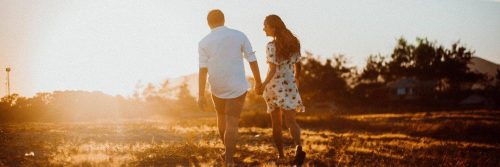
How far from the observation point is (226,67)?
624cm

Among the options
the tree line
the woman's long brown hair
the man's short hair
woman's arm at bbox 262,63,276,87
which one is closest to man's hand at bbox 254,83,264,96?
woman's arm at bbox 262,63,276,87

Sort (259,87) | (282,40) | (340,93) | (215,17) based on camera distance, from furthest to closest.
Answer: (340,93) → (282,40) → (259,87) → (215,17)

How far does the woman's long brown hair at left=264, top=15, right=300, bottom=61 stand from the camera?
22.4 feet

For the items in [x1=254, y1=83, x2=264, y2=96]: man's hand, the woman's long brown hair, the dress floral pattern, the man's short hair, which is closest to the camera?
the man's short hair

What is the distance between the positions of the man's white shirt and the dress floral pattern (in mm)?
662

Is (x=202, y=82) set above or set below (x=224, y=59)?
below

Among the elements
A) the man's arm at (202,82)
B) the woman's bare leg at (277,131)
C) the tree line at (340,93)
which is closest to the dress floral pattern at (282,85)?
the woman's bare leg at (277,131)

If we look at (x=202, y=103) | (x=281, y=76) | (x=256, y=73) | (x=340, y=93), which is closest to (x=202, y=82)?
(x=202, y=103)

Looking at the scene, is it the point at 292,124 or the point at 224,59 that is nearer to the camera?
the point at 224,59

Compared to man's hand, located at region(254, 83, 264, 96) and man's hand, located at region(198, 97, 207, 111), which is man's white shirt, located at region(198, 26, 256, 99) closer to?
A: man's hand, located at region(198, 97, 207, 111)

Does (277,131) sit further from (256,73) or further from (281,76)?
(256,73)

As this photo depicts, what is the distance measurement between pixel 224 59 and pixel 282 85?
1.13 metres

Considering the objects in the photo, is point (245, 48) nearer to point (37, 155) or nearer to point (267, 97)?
point (267, 97)

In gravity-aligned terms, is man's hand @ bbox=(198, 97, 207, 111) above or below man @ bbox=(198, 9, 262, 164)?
below
